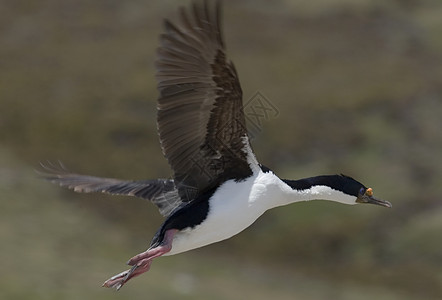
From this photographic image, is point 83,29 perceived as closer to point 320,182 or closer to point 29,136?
point 29,136

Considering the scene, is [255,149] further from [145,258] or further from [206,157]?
[145,258]

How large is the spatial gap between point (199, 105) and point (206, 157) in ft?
3.25

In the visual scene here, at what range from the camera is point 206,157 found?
1206 cm

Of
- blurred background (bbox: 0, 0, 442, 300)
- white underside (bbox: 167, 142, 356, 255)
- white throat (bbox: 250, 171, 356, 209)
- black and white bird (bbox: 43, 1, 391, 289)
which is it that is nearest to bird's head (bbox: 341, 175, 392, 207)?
black and white bird (bbox: 43, 1, 391, 289)

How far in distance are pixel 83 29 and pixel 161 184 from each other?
39708 mm

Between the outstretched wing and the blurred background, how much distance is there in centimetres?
1053

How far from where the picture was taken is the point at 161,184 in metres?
14.0

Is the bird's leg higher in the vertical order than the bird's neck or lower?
lower

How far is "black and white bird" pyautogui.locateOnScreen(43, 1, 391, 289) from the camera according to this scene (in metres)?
10.8

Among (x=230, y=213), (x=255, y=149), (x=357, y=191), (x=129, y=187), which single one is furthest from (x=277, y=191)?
(x=255, y=149)

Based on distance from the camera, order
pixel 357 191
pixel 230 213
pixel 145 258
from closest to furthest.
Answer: pixel 145 258 → pixel 230 213 → pixel 357 191

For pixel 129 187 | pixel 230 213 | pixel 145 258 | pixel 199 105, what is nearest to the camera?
pixel 199 105

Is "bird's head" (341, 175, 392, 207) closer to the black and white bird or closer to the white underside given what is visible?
the black and white bird

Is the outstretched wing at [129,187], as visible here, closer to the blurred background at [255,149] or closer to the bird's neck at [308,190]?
the bird's neck at [308,190]
